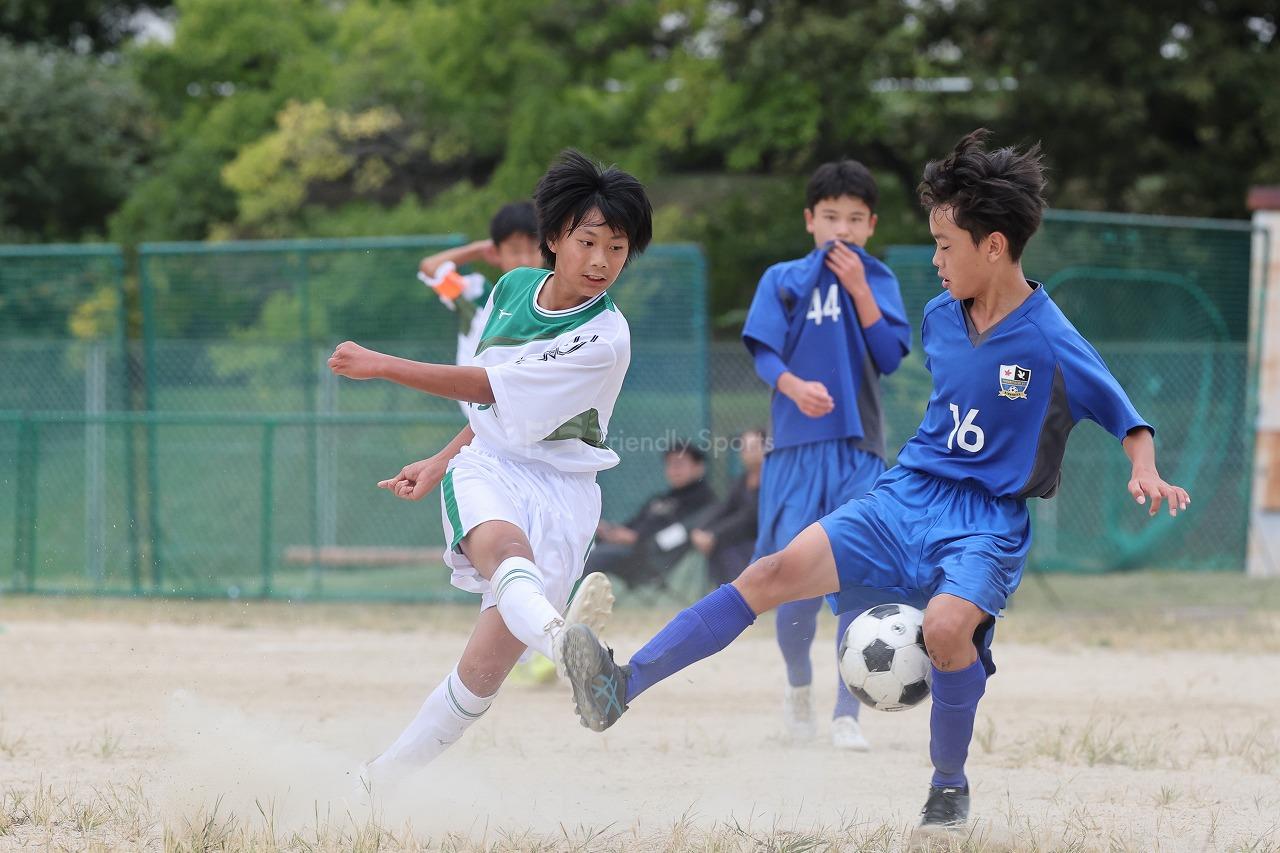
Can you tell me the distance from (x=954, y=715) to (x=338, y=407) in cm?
758

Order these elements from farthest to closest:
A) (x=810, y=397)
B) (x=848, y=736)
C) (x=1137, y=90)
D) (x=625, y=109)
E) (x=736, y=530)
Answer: (x=625, y=109)
(x=1137, y=90)
(x=736, y=530)
(x=848, y=736)
(x=810, y=397)

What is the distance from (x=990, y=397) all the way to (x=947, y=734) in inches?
34.3

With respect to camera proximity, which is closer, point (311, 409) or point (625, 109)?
point (311, 409)

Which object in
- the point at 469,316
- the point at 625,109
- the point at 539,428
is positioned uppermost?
the point at 625,109

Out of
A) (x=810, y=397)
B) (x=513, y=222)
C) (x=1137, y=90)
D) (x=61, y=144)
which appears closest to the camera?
(x=810, y=397)

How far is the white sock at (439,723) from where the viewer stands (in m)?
3.73

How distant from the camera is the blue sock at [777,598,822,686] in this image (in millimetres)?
5090

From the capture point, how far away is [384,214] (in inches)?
775

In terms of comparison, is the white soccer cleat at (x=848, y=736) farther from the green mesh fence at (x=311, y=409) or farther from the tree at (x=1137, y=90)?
the tree at (x=1137, y=90)

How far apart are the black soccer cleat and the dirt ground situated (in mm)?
76

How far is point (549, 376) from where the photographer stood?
12.0 ft

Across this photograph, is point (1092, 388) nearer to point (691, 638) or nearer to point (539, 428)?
point (691, 638)

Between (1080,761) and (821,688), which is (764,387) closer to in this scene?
(821,688)

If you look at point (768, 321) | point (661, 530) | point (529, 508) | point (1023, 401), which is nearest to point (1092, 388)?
point (1023, 401)
